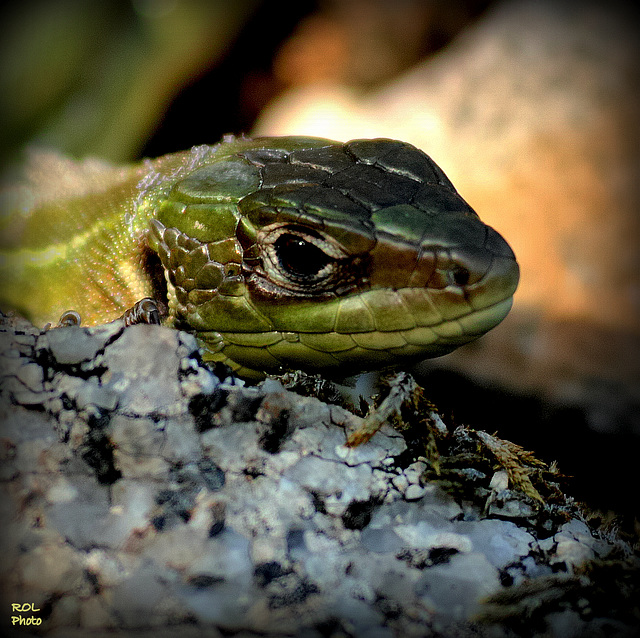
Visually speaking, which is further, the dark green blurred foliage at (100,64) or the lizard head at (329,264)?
the dark green blurred foliage at (100,64)

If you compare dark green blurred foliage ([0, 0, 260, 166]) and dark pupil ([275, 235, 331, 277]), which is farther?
dark green blurred foliage ([0, 0, 260, 166])

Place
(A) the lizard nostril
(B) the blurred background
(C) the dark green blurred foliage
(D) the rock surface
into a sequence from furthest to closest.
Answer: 1. (B) the blurred background
2. (C) the dark green blurred foliage
3. (A) the lizard nostril
4. (D) the rock surface

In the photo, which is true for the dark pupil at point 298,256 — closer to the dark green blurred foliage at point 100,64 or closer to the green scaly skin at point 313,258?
the green scaly skin at point 313,258

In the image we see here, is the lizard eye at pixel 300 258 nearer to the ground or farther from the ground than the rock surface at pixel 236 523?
farther from the ground

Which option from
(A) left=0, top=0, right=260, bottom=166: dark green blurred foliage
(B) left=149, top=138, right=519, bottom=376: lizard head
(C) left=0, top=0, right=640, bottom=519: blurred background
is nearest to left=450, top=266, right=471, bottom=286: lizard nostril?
(B) left=149, top=138, right=519, bottom=376: lizard head

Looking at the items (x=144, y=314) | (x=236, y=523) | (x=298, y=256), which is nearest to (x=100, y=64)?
(x=144, y=314)

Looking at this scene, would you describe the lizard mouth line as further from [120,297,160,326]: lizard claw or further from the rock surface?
the rock surface

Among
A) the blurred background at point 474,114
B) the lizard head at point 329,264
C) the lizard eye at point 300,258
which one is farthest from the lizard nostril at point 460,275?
the blurred background at point 474,114

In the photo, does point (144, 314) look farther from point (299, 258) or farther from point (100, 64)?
point (100, 64)

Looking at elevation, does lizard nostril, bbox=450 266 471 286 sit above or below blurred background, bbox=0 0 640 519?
below
